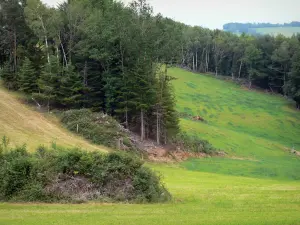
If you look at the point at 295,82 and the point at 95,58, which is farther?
the point at 295,82

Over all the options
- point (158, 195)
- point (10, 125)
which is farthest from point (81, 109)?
point (158, 195)

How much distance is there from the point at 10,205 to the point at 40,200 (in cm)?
182

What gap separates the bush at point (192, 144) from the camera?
182 feet

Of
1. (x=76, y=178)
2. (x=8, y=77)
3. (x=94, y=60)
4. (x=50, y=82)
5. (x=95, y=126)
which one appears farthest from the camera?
(x=94, y=60)

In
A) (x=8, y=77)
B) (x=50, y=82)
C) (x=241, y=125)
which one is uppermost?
(x=8, y=77)

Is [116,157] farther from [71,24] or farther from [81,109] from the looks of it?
[71,24]

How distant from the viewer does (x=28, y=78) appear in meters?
51.7

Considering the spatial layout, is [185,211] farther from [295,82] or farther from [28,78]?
[295,82]

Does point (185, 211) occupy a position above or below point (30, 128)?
above

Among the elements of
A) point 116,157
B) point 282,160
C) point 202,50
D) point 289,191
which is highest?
point 202,50

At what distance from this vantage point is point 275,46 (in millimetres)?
124688

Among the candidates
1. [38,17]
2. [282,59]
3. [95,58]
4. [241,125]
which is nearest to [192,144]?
[95,58]

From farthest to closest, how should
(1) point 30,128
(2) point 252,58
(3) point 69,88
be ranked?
(2) point 252,58
(3) point 69,88
(1) point 30,128

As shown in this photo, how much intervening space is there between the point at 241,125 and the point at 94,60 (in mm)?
38296
